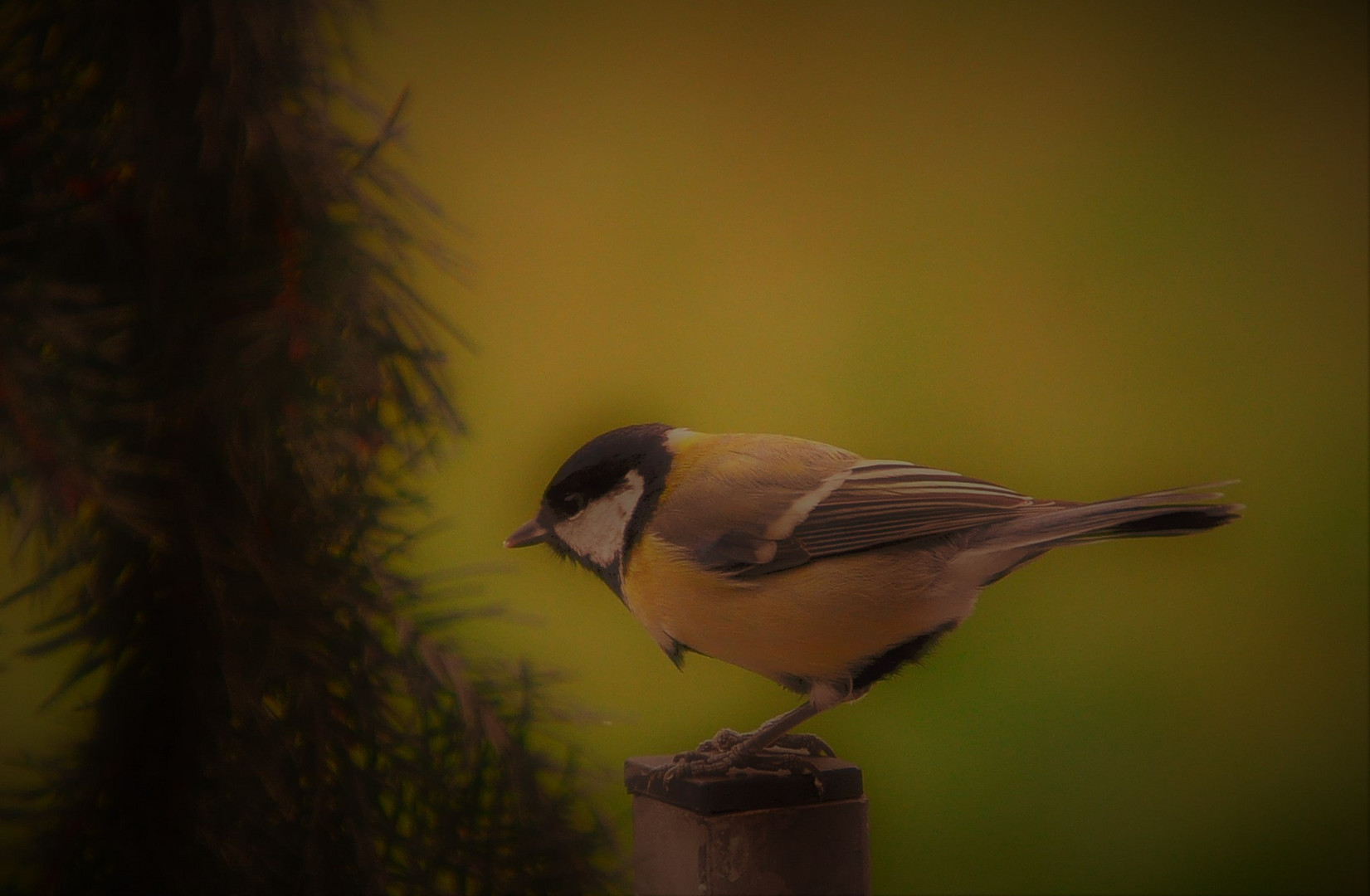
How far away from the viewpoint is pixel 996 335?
1.19m

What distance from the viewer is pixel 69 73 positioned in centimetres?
48

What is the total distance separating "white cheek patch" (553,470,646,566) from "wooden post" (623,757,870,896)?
0.16m

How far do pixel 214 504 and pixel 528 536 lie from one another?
0.93 ft

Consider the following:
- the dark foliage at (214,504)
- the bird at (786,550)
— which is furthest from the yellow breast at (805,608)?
the dark foliage at (214,504)

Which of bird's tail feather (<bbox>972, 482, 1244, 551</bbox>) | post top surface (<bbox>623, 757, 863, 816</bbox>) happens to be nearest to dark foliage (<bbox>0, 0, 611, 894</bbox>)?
post top surface (<bbox>623, 757, 863, 816</bbox>)

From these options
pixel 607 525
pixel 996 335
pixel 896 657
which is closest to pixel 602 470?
pixel 607 525

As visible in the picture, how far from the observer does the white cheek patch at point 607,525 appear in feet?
2.36

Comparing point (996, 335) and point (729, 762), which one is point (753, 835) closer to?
point (729, 762)

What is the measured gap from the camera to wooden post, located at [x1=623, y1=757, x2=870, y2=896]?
62cm

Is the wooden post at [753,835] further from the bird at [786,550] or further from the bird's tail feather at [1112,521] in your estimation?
the bird's tail feather at [1112,521]

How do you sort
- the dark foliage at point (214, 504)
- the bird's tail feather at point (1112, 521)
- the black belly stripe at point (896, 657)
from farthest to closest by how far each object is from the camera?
the black belly stripe at point (896, 657) → the bird's tail feather at point (1112, 521) → the dark foliage at point (214, 504)

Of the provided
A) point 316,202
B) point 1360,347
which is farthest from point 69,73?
point 1360,347

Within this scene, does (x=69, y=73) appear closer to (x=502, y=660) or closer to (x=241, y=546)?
(x=241, y=546)

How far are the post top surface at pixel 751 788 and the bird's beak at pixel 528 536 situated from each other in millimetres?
177
